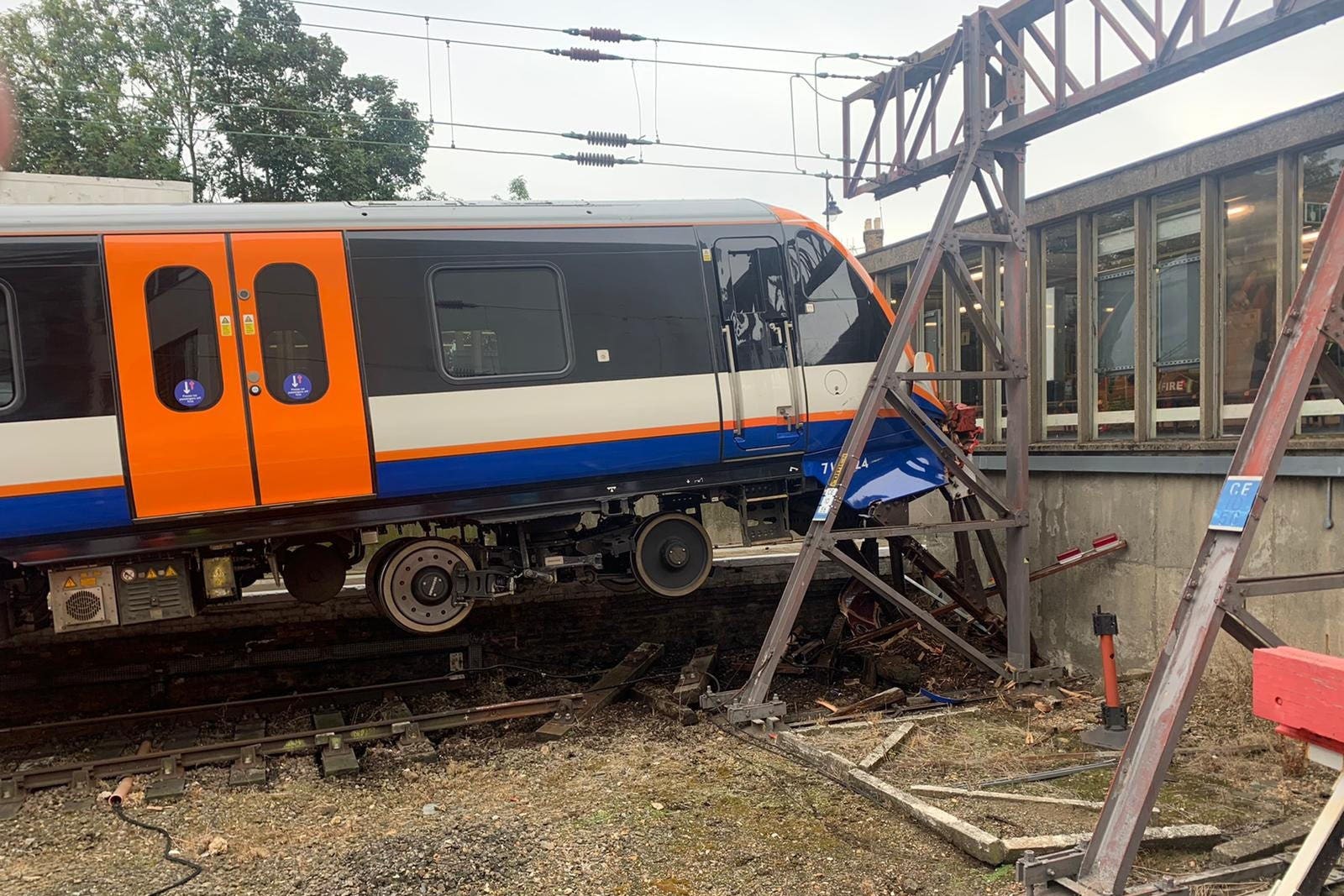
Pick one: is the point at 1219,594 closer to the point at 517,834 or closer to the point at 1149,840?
the point at 1149,840

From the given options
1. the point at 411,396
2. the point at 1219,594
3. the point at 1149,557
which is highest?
the point at 411,396

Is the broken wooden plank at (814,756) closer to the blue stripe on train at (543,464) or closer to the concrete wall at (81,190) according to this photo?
the blue stripe on train at (543,464)

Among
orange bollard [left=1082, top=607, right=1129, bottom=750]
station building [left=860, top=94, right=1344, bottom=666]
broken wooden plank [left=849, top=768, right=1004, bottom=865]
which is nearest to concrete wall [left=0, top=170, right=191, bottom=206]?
station building [left=860, top=94, right=1344, bottom=666]

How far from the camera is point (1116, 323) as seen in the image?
8.34 metres

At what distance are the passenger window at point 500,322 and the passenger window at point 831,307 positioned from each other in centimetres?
201

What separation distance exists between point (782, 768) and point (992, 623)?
145 inches

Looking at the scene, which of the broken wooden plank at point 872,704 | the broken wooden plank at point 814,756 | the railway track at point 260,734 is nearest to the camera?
the broken wooden plank at point 814,756

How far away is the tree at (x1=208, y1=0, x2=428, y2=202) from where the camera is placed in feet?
63.4

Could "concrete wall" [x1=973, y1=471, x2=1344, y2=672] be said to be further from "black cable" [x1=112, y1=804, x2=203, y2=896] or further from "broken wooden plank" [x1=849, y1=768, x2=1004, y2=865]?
"black cable" [x1=112, y1=804, x2=203, y2=896]

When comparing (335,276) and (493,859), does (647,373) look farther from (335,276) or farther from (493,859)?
(493,859)

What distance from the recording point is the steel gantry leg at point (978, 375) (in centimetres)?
673

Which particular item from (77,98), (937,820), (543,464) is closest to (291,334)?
(543,464)

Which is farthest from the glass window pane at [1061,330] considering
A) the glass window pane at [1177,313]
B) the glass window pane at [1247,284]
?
the glass window pane at [1247,284]

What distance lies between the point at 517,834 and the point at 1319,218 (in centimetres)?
695
